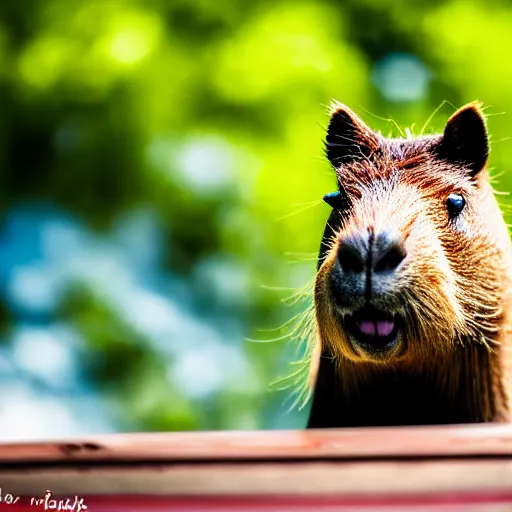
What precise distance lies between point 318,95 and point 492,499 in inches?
44.3

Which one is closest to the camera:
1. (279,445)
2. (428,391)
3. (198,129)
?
(279,445)

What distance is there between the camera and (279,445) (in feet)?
2.51

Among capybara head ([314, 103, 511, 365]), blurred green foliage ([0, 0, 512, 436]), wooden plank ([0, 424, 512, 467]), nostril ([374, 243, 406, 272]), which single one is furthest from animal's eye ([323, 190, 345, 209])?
blurred green foliage ([0, 0, 512, 436])

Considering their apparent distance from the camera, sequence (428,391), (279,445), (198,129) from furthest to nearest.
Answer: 1. (198,129)
2. (428,391)
3. (279,445)

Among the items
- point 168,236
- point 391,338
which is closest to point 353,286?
point 391,338

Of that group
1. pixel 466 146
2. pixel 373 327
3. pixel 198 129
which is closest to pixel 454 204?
pixel 466 146

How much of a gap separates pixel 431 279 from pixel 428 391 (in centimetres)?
14

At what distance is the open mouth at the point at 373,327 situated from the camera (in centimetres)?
83

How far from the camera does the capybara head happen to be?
2.70ft

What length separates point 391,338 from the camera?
2.74ft

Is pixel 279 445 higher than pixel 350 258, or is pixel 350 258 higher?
pixel 350 258

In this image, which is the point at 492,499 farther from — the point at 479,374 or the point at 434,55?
the point at 434,55

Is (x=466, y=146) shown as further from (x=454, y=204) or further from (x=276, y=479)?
(x=276, y=479)

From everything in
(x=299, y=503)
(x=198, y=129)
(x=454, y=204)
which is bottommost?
(x=299, y=503)
